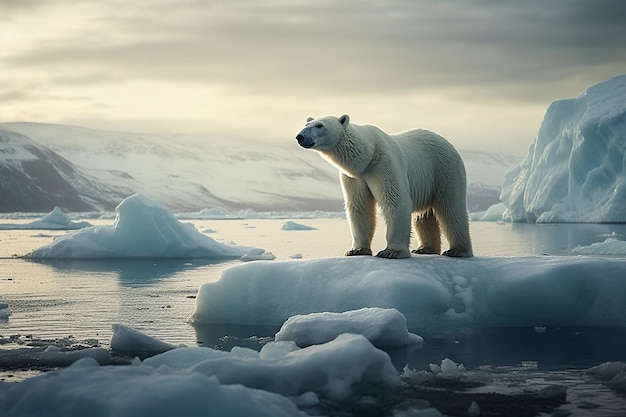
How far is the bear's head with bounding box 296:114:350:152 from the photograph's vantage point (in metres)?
9.14

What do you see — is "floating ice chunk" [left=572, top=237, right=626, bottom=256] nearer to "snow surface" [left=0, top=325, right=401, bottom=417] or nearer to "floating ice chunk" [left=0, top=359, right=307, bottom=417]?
"snow surface" [left=0, top=325, right=401, bottom=417]

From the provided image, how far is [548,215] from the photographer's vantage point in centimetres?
4991

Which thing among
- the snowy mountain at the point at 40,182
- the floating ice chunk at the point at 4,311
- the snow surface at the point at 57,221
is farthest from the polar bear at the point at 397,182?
the snowy mountain at the point at 40,182

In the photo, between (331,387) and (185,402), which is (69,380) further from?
(331,387)

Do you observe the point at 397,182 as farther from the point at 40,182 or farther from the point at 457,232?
the point at 40,182

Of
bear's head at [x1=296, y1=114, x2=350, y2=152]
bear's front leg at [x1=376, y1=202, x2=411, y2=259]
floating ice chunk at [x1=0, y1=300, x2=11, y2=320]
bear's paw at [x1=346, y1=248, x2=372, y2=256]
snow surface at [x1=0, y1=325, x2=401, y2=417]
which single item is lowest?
floating ice chunk at [x1=0, y1=300, x2=11, y2=320]

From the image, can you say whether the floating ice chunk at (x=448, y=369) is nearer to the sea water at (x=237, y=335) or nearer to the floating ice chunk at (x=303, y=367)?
the sea water at (x=237, y=335)

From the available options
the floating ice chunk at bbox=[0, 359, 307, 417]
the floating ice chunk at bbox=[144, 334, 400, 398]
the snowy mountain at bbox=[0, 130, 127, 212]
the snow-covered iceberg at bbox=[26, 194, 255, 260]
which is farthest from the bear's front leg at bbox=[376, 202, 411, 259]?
the snowy mountain at bbox=[0, 130, 127, 212]

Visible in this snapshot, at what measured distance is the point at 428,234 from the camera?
11359 millimetres

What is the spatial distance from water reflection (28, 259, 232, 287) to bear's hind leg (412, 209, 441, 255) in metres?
7.60

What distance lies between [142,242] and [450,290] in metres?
16.9

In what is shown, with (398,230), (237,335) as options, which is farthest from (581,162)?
(237,335)

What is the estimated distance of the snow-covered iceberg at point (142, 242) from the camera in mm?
24531

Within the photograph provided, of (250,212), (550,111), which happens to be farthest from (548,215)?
(250,212)
